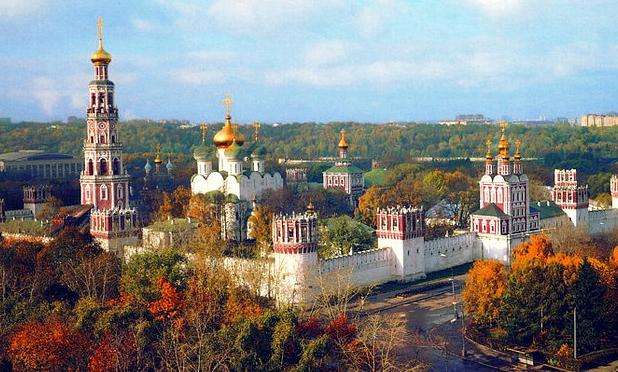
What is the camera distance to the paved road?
27734mm

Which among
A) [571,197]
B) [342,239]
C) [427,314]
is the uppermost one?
[571,197]

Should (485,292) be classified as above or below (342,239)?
below

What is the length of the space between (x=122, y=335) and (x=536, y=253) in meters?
17.6

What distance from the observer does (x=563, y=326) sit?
2888 centimetres

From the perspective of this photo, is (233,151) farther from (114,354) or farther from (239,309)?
(114,354)

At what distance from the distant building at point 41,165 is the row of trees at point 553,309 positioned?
50.6m

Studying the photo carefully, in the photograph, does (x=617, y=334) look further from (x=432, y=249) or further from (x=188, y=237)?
(x=188, y=237)

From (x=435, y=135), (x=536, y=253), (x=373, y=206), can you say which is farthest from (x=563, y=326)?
(x=435, y=135)

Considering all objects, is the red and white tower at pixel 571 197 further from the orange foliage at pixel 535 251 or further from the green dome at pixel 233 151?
the green dome at pixel 233 151

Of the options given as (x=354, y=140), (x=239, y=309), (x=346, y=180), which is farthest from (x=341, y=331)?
(x=354, y=140)

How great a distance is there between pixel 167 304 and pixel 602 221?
1194 inches

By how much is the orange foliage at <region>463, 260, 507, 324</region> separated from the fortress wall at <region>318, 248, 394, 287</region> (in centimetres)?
511

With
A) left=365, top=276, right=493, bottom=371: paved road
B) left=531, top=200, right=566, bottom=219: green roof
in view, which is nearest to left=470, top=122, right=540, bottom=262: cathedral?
left=531, top=200, right=566, bottom=219: green roof

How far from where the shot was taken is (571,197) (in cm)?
4872
